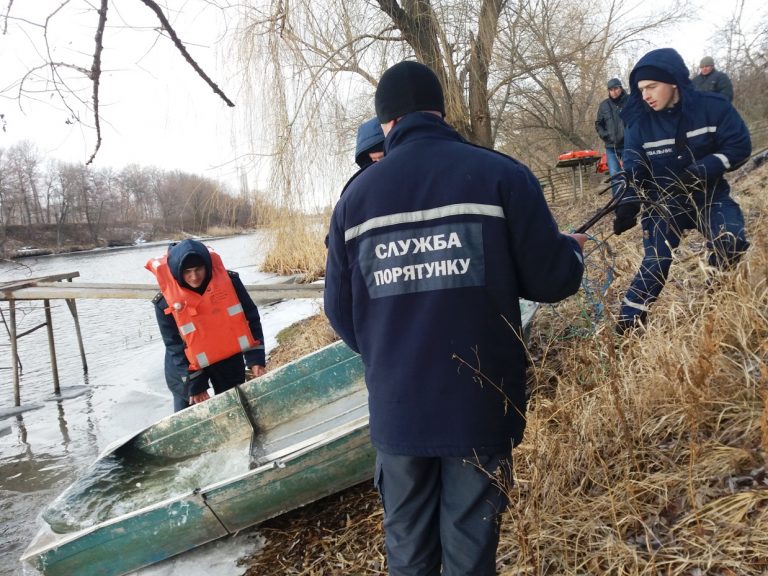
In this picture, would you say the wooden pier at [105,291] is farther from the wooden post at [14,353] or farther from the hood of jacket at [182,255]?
the hood of jacket at [182,255]

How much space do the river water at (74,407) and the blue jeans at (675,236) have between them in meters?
3.08

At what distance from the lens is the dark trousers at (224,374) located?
4.58 m

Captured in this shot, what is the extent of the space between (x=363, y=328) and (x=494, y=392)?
47 centimetres

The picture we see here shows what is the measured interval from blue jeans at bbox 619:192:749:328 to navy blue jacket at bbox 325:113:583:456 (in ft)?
6.45

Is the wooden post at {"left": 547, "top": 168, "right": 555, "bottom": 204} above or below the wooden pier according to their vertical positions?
above

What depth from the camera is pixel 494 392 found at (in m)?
1.58

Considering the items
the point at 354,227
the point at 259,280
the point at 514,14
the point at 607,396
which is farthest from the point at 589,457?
the point at 259,280

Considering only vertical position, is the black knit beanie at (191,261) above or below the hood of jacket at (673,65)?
below

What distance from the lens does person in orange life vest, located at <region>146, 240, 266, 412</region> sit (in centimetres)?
410

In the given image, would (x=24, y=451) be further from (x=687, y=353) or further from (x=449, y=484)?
(x=687, y=353)

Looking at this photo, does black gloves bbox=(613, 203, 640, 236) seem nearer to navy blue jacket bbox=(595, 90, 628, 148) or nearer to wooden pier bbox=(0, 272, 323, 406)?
wooden pier bbox=(0, 272, 323, 406)

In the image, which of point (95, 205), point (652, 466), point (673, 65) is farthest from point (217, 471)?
point (95, 205)

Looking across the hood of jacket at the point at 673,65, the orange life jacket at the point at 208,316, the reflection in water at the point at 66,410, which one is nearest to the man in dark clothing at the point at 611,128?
the hood of jacket at the point at 673,65

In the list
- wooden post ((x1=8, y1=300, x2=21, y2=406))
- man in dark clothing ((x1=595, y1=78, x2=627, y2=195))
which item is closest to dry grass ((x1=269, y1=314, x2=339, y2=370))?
wooden post ((x1=8, y1=300, x2=21, y2=406))
